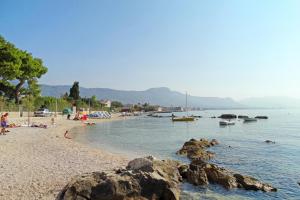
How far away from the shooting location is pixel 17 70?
57625mm

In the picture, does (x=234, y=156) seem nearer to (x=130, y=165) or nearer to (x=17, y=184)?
(x=130, y=165)

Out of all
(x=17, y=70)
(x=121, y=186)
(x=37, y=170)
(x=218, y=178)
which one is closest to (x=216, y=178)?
(x=218, y=178)

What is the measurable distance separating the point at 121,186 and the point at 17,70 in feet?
175

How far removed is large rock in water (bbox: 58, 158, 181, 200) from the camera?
10016 mm

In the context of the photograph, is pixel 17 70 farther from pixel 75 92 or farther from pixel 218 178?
pixel 75 92

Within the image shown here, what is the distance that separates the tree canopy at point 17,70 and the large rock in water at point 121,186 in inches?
1995

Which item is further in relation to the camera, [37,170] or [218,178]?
[218,178]

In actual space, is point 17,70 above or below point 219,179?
above

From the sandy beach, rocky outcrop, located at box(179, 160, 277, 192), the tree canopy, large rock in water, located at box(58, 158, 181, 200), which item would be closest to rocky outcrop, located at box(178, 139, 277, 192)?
rocky outcrop, located at box(179, 160, 277, 192)

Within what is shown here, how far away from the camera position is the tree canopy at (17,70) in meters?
55.9

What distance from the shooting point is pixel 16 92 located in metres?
70.4

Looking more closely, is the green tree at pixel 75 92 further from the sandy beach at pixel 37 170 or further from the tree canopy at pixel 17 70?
the sandy beach at pixel 37 170

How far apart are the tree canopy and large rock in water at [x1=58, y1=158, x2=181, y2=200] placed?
50.7 meters

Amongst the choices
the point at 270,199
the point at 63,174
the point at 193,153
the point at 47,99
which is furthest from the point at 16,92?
the point at 270,199
